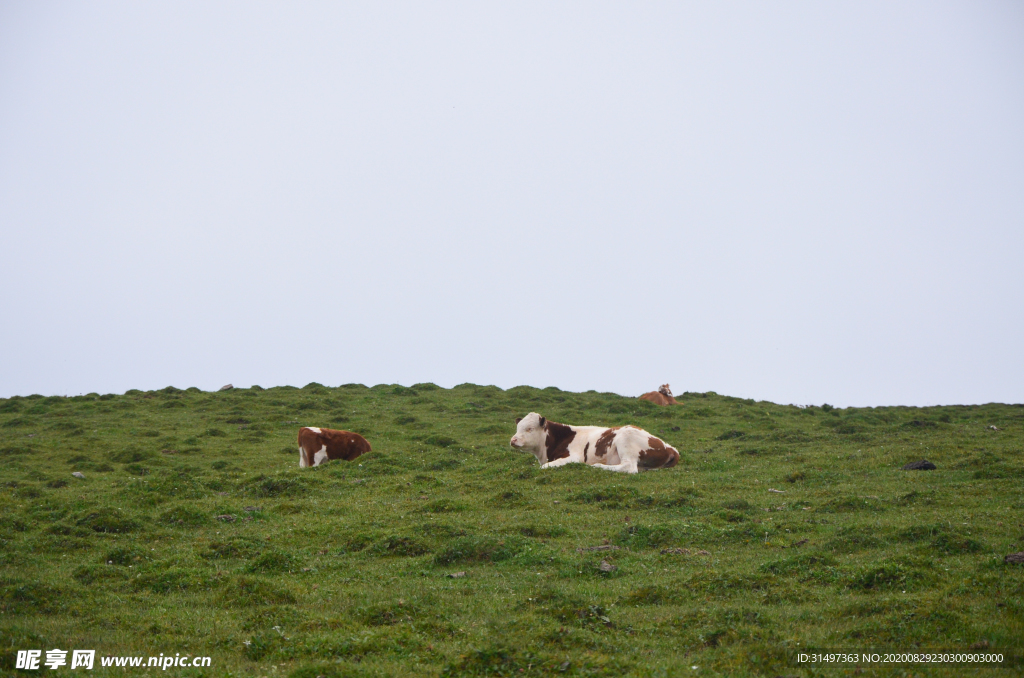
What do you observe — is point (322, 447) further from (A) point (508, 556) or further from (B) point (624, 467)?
(A) point (508, 556)

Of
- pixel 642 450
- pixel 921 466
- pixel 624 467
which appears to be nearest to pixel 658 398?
pixel 642 450

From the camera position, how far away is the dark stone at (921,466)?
19.4 m

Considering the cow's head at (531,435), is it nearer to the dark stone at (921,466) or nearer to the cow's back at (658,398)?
the dark stone at (921,466)

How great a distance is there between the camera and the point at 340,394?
127ft

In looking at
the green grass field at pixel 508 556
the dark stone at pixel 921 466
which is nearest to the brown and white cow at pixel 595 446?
the green grass field at pixel 508 556

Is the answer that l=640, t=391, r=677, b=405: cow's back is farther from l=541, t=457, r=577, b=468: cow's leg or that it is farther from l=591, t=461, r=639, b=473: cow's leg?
l=591, t=461, r=639, b=473: cow's leg

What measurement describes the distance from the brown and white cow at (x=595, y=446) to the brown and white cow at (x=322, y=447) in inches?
199

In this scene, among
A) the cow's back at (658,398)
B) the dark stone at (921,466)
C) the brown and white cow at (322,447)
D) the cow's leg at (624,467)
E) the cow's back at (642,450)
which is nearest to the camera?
the dark stone at (921,466)

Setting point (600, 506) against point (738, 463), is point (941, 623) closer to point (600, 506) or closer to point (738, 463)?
point (600, 506)

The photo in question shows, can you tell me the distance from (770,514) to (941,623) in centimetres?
674

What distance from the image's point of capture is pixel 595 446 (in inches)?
868

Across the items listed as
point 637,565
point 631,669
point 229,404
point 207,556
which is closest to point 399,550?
point 207,556

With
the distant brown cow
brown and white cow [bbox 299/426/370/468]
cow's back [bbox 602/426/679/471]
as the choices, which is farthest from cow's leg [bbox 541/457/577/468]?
the distant brown cow

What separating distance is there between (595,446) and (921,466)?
830 centimetres
